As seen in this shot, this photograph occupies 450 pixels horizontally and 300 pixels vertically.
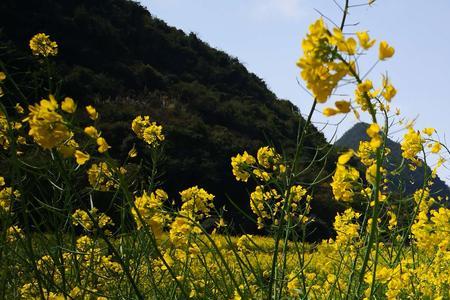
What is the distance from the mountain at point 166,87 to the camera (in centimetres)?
1216

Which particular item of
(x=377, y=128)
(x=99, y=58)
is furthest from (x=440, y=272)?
(x=99, y=58)

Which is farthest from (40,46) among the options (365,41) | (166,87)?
(166,87)

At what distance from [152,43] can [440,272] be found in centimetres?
1902

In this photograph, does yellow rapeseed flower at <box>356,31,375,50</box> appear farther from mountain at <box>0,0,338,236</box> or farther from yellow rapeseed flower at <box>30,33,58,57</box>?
mountain at <box>0,0,338,236</box>

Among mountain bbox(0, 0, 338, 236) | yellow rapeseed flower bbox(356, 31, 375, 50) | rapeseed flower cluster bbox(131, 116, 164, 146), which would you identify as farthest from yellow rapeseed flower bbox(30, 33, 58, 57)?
mountain bbox(0, 0, 338, 236)

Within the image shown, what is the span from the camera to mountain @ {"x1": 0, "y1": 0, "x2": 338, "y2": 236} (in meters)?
12.2

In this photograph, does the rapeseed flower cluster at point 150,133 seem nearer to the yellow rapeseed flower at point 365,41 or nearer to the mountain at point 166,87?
the yellow rapeseed flower at point 365,41

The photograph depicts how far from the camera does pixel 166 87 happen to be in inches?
712

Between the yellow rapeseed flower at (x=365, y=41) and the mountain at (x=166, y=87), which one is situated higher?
the mountain at (x=166, y=87)

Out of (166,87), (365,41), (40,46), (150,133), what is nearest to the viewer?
(365,41)

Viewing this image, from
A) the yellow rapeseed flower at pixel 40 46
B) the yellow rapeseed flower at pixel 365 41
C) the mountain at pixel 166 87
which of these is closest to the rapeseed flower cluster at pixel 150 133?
Answer: the yellow rapeseed flower at pixel 40 46

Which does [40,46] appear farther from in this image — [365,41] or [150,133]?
[365,41]

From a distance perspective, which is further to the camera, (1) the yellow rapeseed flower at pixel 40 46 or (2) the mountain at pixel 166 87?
(2) the mountain at pixel 166 87

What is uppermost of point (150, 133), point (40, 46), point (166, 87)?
point (166, 87)
